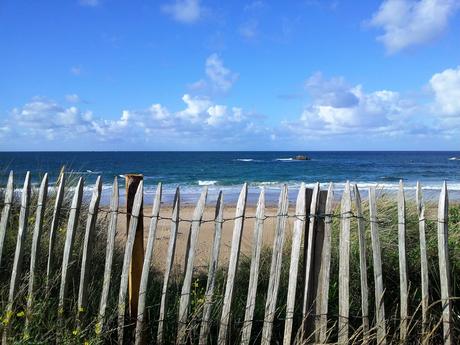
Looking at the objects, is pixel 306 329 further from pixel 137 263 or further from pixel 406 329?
pixel 137 263

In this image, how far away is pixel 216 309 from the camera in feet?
12.7

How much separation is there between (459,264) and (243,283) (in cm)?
218

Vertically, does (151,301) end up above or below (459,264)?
below

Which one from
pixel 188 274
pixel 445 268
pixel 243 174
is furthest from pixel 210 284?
pixel 243 174

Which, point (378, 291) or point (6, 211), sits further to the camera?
point (6, 211)

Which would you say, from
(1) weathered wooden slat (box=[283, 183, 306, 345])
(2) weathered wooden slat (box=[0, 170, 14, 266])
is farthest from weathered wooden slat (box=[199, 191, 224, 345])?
(2) weathered wooden slat (box=[0, 170, 14, 266])

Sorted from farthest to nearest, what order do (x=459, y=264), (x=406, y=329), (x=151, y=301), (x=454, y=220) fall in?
(x=454, y=220), (x=459, y=264), (x=151, y=301), (x=406, y=329)

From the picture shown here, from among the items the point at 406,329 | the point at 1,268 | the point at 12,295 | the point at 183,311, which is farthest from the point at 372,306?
the point at 1,268

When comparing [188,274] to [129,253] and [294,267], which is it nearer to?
[129,253]

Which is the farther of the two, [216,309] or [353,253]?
[353,253]

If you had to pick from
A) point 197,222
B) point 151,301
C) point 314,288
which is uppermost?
point 197,222

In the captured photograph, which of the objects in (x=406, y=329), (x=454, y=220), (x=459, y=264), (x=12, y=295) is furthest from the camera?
(x=454, y=220)

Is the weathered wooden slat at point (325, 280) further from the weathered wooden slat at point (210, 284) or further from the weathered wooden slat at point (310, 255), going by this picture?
the weathered wooden slat at point (210, 284)

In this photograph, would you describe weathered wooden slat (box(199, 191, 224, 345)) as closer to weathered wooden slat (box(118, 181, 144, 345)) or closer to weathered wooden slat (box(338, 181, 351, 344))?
weathered wooden slat (box(118, 181, 144, 345))
